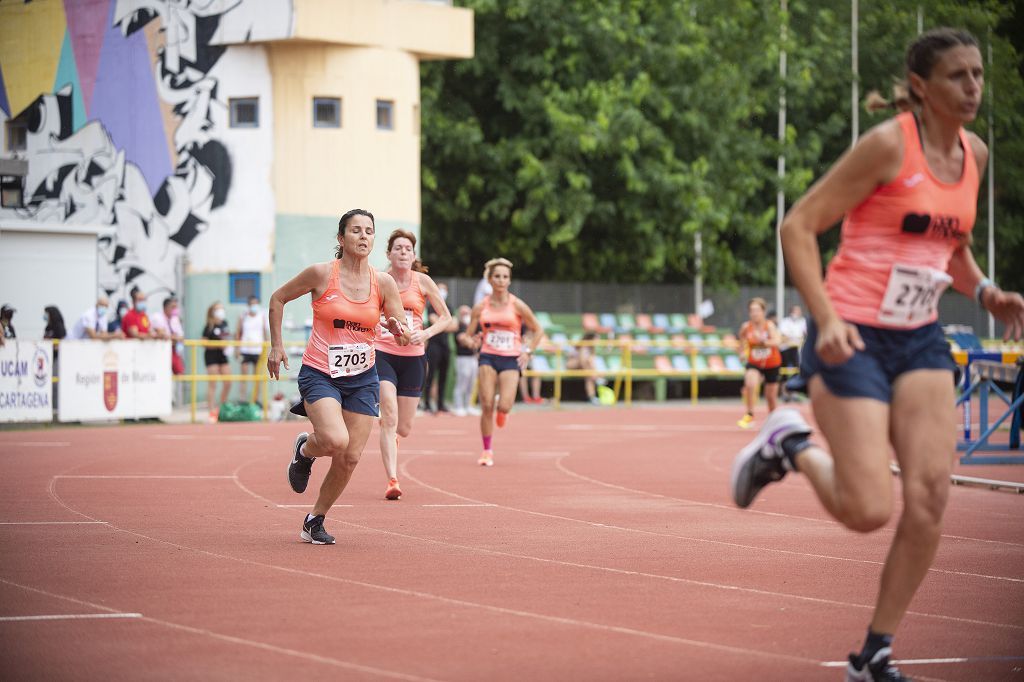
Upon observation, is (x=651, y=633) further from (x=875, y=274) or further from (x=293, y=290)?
(x=293, y=290)

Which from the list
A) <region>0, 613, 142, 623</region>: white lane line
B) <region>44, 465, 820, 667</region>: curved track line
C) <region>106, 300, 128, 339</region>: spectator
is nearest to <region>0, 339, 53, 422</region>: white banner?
<region>106, 300, 128, 339</region>: spectator

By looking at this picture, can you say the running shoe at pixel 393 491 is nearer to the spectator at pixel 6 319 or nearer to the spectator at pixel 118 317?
the spectator at pixel 6 319

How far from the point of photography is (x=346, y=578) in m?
8.66

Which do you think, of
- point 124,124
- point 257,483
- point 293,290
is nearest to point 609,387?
point 124,124

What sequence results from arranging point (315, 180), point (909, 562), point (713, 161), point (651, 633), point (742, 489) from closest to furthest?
point (909, 562), point (742, 489), point (651, 633), point (315, 180), point (713, 161)

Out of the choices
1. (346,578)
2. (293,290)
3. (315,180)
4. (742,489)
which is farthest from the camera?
(315,180)

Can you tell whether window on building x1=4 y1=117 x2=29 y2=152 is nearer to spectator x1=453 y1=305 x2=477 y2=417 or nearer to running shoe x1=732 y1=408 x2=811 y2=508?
spectator x1=453 y1=305 x2=477 y2=417

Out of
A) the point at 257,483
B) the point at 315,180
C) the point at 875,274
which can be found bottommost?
the point at 257,483

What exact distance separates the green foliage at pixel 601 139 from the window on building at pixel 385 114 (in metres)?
3.45

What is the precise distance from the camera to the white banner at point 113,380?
24344 mm

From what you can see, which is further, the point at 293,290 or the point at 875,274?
the point at 293,290

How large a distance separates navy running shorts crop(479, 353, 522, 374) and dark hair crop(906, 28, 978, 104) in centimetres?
1204

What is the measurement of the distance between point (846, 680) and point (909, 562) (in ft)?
1.60

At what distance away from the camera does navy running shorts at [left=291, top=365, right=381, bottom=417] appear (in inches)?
396
